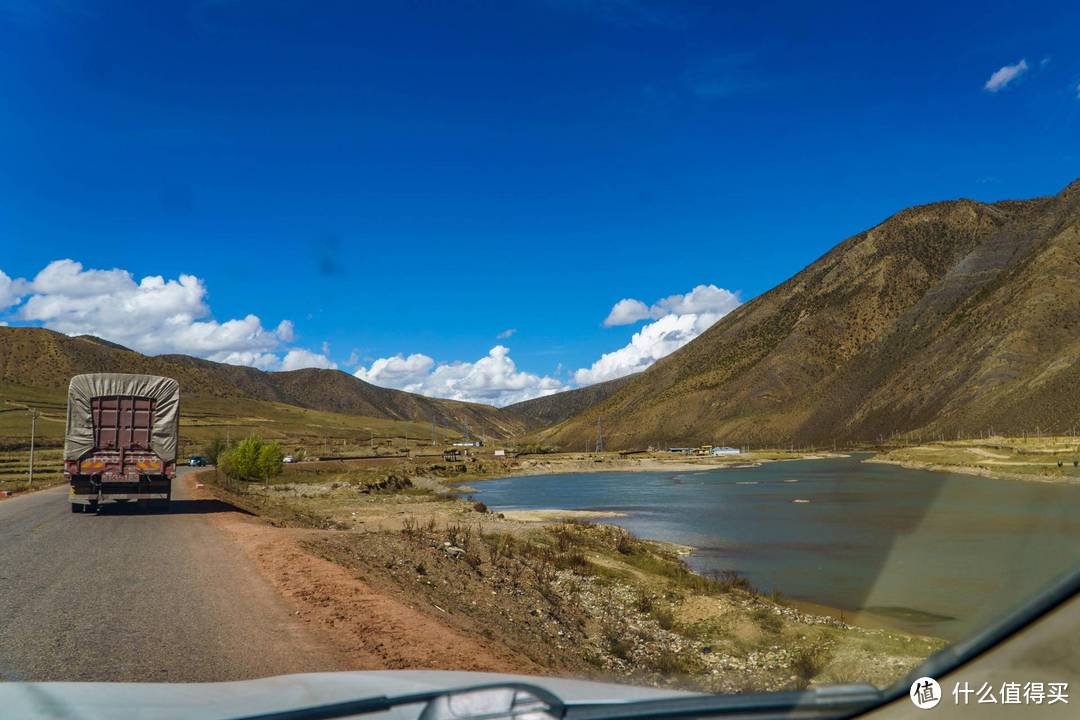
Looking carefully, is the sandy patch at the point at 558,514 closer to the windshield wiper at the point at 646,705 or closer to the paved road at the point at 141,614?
the paved road at the point at 141,614

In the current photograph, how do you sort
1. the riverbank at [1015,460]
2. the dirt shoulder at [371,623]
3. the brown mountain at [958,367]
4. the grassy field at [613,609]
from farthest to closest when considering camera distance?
the brown mountain at [958,367]
the grassy field at [613,609]
the dirt shoulder at [371,623]
the riverbank at [1015,460]

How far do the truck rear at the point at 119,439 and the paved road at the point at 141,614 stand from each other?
529 cm

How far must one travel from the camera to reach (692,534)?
34.7 meters

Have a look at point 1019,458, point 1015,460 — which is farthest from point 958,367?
point 1015,460

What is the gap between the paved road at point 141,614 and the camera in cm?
805

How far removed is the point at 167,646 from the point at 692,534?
28.3 m

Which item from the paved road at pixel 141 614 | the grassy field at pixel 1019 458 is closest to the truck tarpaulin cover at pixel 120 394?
the paved road at pixel 141 614

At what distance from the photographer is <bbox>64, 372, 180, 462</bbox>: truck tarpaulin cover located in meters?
24.3

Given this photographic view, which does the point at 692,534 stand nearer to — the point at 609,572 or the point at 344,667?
the point at 609,572

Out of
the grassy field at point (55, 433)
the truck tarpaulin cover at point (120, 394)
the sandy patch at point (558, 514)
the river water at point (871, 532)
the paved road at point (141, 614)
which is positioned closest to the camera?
the river water at point (871, 532)

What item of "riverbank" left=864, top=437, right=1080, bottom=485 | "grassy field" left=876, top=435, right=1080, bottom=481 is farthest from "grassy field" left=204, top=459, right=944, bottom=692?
"grassy field" left=876, top=435, right=1080, bottom=481

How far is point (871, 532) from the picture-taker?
30125 millimetres

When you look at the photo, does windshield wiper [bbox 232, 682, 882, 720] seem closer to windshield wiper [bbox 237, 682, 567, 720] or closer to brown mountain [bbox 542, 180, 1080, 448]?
windshield wiper [bbox 237, 682, 567, 720]

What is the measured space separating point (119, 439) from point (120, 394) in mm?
1404
